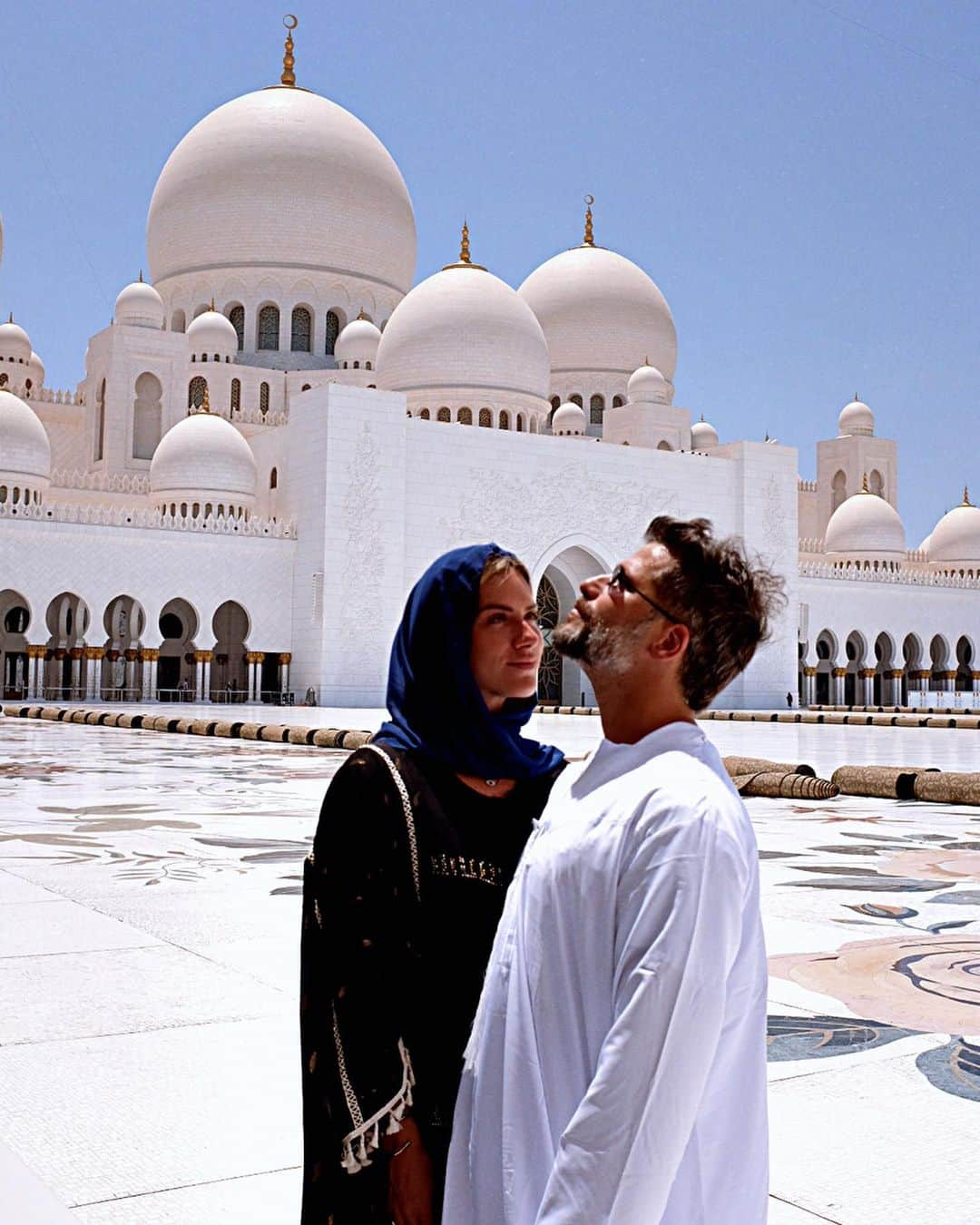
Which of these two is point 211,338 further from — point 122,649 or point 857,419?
point 857,419

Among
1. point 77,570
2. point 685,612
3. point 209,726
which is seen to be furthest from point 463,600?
point 77,570

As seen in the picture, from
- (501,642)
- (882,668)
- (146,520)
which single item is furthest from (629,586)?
(882,668)

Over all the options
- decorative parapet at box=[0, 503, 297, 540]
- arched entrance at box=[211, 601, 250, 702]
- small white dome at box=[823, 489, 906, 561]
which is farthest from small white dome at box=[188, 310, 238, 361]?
small white dome at box=[823, 489, 906, 561]

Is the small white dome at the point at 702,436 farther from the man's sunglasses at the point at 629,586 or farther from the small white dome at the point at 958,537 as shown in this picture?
the man's sunglasses at the point at 629,586

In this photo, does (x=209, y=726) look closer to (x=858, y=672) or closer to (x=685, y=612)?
(x=685, y=612)

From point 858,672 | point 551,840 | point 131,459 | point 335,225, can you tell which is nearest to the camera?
point 551,840

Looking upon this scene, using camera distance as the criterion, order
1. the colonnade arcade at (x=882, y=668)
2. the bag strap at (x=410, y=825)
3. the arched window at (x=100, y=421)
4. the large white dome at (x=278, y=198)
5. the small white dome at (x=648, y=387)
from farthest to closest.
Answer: the colonnade arcade at (x=882, y=668), the small white dome at (x=648, y=387), the large white dome at (x=278, y=198), the arched window at (x=100, y=421), the bag strap at (x=410, y=825)

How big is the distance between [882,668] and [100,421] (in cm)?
1583

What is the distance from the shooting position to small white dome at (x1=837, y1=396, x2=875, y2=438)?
31.2 m

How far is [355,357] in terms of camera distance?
24391mm

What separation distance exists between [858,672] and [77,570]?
1537 centimetres

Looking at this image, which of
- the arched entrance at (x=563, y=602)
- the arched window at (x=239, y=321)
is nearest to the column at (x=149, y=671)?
the arched entrance at (x=563, y=602)

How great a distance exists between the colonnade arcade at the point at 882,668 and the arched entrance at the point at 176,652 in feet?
36.6

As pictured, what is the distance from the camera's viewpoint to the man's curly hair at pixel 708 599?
1072mm
